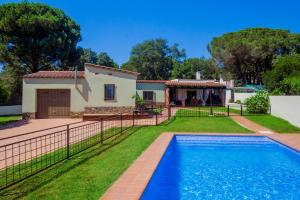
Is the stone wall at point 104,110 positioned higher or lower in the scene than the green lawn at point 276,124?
higher

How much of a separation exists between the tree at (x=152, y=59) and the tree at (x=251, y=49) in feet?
41.5

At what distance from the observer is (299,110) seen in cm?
1853

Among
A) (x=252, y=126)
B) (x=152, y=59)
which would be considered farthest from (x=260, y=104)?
(x=152, y=59)

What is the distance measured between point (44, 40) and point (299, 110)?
100 feet

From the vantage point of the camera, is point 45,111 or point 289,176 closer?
point 289,176

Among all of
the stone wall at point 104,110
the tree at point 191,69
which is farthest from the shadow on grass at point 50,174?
the tree at point 191,69

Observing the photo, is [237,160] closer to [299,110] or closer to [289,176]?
[289,176]

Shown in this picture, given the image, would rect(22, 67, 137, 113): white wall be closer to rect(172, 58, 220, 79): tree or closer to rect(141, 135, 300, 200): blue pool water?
rect(141, 135, 300, 200): blue pool water

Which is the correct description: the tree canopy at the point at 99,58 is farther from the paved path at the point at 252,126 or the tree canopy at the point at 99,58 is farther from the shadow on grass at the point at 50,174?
the shadow on grass at the point at 50,174

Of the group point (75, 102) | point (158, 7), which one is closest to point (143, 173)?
point (75, 102)

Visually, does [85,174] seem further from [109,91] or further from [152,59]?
[152,59]

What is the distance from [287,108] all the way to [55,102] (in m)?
18.5

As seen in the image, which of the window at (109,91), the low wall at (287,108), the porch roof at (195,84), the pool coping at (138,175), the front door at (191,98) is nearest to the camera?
the pool coping at (138,175)

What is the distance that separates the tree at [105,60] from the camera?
245ft
